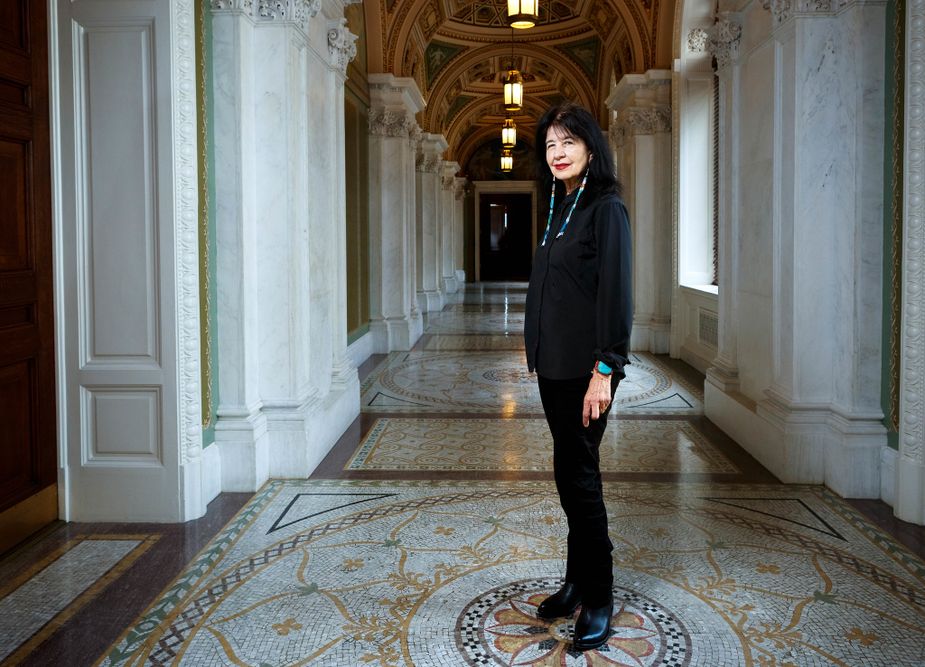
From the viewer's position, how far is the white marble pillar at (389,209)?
1185 cm

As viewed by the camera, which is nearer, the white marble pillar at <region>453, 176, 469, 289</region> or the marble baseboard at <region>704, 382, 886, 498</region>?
the marble baseboard at <region>704, 382, 886, 498</region>

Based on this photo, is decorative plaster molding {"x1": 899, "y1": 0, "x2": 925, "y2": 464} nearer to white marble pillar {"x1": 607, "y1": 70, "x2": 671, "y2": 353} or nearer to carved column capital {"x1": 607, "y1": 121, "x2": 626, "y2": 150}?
white marble pillar {"x1": 607, "y1": 70, "x2": 671, "y2": 353}

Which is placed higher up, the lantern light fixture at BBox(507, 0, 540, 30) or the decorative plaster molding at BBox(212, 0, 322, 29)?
the lantern light fixture at BBox(507, 0, 540, 30)

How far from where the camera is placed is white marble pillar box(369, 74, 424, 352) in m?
11.9

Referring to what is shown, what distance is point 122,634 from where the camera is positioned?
321cm

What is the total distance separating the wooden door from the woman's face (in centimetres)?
278

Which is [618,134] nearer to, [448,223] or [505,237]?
[448,223]

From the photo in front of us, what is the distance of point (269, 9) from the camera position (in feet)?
17.3

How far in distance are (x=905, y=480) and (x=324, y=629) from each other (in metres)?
3.25

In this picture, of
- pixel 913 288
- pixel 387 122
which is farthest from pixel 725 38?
pixel 387 122

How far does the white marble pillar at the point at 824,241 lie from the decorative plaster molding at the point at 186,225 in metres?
3.62

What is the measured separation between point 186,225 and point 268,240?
96 centimetres

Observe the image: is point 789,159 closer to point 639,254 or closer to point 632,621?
point 632,621

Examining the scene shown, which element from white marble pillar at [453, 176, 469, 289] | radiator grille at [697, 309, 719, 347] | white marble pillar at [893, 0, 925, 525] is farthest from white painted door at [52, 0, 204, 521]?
white marble pillar at [453, 176, 469, 289]
